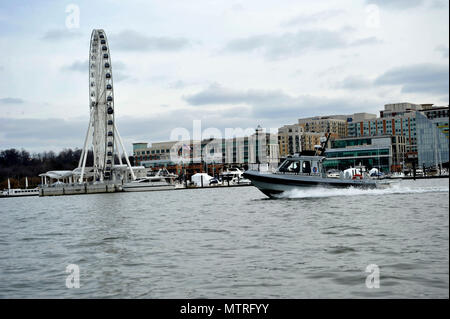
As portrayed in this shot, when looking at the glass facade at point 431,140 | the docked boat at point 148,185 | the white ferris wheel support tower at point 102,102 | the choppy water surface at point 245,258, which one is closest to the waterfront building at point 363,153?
the glass facade at point 431,140

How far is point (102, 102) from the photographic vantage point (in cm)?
9975

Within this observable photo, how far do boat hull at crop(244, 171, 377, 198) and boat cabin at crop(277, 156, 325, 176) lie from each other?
552 mm

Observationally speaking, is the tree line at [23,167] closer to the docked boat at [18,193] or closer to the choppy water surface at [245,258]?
the docked boat at [18,193]

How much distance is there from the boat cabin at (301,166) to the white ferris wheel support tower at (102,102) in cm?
6170

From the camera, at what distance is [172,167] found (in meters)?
186

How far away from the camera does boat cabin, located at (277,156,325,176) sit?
42.7 m

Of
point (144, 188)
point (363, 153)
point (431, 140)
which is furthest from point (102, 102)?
point (363, 153)

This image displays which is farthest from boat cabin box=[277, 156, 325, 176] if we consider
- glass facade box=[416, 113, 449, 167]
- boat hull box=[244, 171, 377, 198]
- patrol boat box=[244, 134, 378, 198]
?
glass facade box=[416, 113, 449, 167]

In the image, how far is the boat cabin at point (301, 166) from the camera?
42719 millimetres

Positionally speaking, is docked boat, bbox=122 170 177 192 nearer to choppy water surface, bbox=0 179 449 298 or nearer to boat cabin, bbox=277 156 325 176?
boat cabin, bbox=277 156 325 176

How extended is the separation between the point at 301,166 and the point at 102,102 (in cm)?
6522

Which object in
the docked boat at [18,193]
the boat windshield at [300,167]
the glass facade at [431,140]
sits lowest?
the docked boat at [18,193]

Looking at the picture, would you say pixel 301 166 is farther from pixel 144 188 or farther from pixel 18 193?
pixel 18 193

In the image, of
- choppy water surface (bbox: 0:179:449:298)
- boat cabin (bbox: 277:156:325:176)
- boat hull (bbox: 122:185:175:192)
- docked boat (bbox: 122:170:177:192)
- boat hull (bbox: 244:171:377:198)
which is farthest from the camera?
docked boat (bbox: 122:170:177:192)
